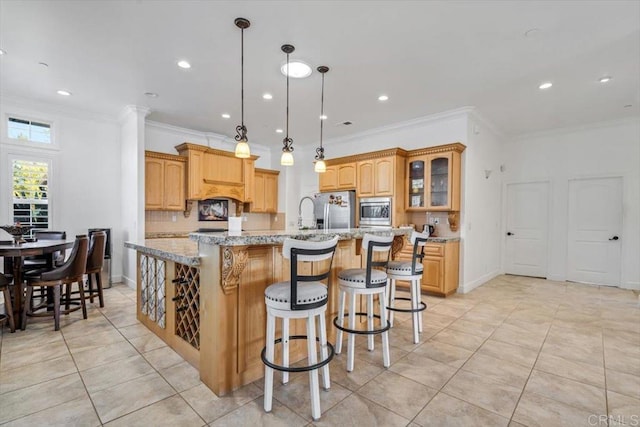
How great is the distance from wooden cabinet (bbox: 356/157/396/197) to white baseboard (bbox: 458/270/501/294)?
1920 millimetres

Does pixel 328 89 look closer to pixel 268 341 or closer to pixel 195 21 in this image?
pixel 195 21

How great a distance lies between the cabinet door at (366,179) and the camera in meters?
5.33

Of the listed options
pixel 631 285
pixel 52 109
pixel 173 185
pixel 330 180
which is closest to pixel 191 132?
pixel 173 185

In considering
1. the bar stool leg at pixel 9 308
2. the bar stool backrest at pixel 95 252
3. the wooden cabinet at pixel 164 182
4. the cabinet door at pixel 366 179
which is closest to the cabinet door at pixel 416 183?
the cabinet door at pixel 366 179

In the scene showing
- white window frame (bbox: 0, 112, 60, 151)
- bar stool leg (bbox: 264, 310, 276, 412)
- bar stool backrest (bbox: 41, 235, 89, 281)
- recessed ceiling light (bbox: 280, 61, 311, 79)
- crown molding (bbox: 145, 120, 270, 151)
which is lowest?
bar stool leg (bbox: 264, 310, 276, 412)

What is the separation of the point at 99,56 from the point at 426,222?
203 inches

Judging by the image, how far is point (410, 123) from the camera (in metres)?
5.29

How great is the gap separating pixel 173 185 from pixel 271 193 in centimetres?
238

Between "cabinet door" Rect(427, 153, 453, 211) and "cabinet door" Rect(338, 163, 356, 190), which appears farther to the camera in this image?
"cabinet door" Rect(338, 163, 356, 190)

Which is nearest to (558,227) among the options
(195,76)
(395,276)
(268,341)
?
(395,276)

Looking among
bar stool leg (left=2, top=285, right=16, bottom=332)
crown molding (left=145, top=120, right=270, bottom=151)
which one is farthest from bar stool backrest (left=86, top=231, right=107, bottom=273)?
crown molding (left=145, top=120, right=270, bottom=151)

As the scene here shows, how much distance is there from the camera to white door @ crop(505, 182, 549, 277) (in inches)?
234

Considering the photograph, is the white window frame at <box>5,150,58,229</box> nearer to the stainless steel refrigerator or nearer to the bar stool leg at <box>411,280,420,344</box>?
the stainless steel refrigerator

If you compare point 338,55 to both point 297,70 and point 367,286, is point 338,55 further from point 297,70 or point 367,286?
point 367,286
